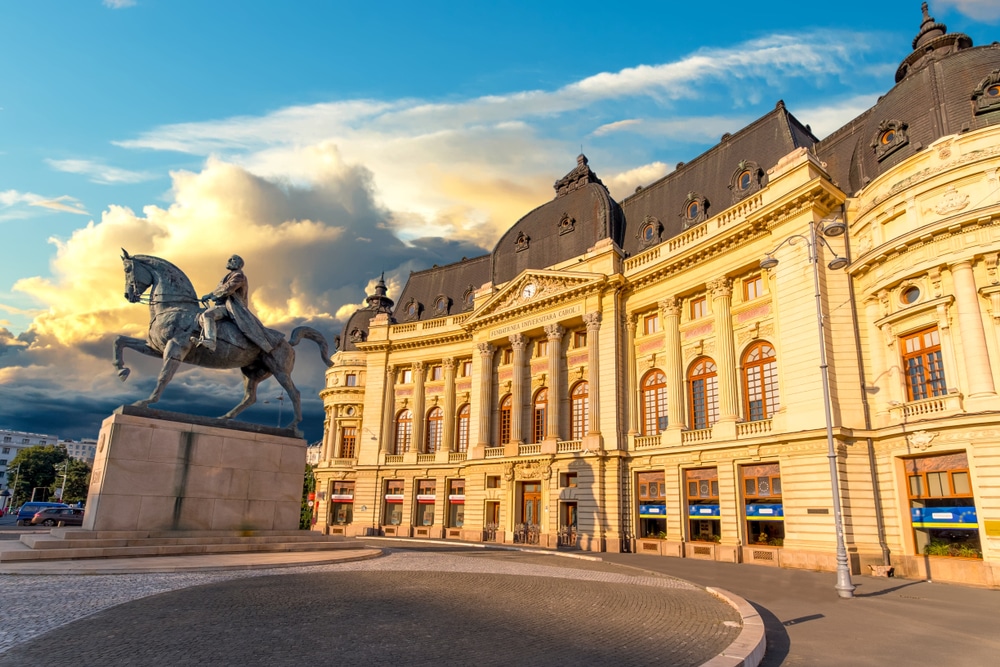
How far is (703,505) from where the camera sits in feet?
110

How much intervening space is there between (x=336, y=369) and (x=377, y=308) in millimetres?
8659

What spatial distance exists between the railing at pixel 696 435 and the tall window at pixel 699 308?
24.1 feet

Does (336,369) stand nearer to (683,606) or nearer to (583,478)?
(583,478)

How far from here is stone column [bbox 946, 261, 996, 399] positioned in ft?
76.5

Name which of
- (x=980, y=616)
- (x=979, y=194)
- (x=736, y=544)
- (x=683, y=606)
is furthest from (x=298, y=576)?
(x=979, y=194)

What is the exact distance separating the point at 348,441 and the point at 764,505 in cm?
4550

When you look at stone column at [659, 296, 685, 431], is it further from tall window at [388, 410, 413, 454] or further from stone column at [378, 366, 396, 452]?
stone column at [378, 366, 396, 452]

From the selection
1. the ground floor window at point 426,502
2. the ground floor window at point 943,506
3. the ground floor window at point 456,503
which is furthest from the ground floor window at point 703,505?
the ground floor window at point 426,502

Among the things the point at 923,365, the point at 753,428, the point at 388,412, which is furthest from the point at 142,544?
the point at 388,412

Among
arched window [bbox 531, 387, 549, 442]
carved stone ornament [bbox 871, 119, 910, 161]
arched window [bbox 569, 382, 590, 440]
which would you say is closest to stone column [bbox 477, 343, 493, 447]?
arched window [bbox 531, 387, 549, 442]

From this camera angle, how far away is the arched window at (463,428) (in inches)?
2056

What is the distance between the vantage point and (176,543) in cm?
1784

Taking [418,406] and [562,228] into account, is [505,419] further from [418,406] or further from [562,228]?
[562,228]

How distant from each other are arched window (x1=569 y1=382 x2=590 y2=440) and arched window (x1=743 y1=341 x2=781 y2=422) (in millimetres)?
11924
